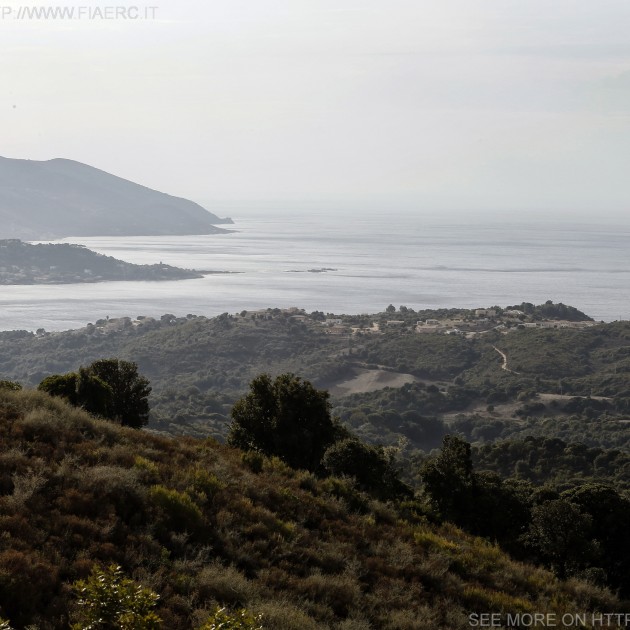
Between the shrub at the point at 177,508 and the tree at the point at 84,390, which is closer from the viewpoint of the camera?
the shrub at the point at 177,508

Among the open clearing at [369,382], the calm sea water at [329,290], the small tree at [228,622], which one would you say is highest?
the small tree at [228,622]

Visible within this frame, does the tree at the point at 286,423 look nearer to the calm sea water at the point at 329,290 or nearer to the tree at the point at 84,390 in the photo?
the tree at the point at 84,390

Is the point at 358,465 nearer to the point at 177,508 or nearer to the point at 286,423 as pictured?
the point at 286,423

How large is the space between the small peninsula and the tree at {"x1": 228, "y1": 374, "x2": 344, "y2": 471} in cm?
13926

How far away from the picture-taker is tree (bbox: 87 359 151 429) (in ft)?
65.9

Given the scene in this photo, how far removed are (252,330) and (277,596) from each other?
7632 cm

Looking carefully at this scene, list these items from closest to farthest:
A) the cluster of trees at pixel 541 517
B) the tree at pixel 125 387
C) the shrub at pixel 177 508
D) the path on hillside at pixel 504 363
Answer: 1. the shrub at pixel 177 508
2. the cluster of trees at pixel 541 517
3. the tree at pixel 125 387
4. the path on hillside at pixel 504 363

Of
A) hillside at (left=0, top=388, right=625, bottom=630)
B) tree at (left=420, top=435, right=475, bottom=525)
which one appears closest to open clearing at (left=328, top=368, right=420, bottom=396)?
tree at (left=420, top=435, right=475, bottom=525)

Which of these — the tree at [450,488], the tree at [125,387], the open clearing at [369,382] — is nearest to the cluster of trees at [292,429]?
the tree at [450,488]

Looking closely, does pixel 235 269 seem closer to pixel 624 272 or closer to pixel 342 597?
pixel 624 272

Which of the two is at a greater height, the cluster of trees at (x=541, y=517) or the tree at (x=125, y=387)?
the tree at (x=125, y=387)

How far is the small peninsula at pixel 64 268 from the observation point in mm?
152875

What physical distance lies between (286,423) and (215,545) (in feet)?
30.1

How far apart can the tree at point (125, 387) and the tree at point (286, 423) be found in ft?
8.50
